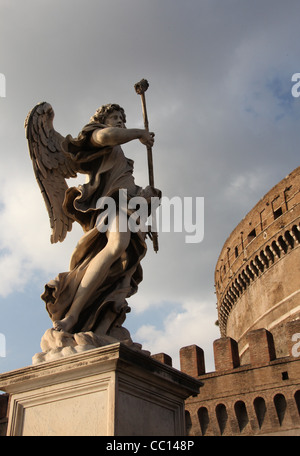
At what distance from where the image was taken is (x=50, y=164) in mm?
3732

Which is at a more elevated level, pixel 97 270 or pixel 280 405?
pixel 280 405

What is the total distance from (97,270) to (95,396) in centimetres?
83

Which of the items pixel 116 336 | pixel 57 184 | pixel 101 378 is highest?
pixel 57 184

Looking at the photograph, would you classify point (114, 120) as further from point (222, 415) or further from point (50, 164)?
point (222, 415)

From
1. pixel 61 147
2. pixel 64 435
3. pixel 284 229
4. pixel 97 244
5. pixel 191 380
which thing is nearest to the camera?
pixel 64 435

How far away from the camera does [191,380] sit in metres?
3.13

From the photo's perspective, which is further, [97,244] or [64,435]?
[97,244]

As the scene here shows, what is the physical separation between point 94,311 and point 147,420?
0.76m

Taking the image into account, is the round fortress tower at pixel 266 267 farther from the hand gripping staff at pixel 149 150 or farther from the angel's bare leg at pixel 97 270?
the angel's bare leg at pixel 97 270

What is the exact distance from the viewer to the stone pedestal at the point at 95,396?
2535 millimetres

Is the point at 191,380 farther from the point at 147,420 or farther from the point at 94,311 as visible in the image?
the point at 94,311

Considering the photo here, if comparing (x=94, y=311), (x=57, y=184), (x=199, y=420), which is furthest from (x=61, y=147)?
(x=199, y=420)

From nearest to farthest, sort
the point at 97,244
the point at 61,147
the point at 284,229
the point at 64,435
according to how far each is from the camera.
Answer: the point at 64,435, the point at 97,244, the point at 61,147, the point at 284,229

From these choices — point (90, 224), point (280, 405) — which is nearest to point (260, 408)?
point (280, 405)
